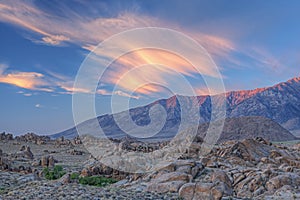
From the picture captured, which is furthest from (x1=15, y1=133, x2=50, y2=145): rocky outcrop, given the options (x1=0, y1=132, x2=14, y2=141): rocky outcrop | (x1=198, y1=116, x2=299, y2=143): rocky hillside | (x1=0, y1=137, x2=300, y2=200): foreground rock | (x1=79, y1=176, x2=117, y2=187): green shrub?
(x1=198, y1=116, x2=299, y2=143): rocky hillside

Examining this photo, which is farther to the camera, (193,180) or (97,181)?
(97,181)

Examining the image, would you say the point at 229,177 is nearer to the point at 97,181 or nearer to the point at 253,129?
the point at 97,181

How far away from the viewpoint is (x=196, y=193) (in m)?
12.6

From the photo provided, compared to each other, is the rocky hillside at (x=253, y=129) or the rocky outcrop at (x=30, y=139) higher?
the rocky hillside at (x=253, y=129)

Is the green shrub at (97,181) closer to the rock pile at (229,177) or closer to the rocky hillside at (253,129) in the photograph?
the rock pile at (229,177)

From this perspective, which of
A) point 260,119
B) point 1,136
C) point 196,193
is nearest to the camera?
point 196,193

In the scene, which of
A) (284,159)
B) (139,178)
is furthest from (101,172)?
(284,159)

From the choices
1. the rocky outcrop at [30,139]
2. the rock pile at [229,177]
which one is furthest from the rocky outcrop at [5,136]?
the rock pile at [229,177]

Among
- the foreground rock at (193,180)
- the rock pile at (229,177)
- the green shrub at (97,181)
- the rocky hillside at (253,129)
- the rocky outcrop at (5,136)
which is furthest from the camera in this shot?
the rocky hillside at (253,129)

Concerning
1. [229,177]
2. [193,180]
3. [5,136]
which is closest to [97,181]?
[193,180]

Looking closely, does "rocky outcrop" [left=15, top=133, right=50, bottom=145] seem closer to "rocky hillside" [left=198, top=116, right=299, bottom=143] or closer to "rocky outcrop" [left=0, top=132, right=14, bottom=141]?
"rocky outcrop" [left=0, top=132, right=14, bottom=141]

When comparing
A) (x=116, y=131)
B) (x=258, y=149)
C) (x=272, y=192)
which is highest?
(x=116, y=131)

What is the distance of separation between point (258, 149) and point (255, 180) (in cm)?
1158

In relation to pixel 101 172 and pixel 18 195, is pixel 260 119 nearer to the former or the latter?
pixel 101 172
